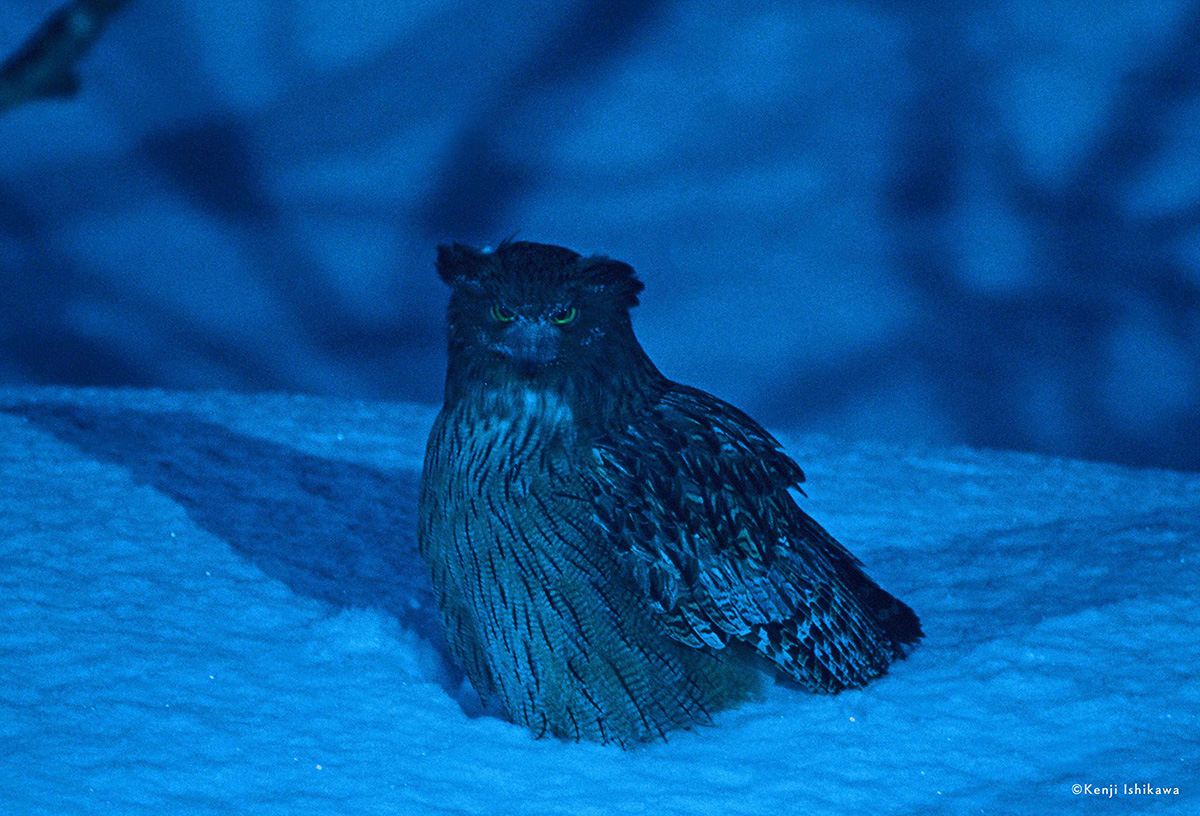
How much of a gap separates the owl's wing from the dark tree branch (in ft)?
3.30

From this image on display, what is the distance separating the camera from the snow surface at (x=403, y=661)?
1.60 meters

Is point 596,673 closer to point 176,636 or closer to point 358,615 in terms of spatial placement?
point 358,615

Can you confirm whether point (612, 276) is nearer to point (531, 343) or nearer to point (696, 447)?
point (531, 343)

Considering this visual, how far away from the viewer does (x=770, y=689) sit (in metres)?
1.83

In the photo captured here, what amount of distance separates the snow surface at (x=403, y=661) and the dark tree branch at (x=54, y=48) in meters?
1.03

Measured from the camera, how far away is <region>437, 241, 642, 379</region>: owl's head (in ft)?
5.24

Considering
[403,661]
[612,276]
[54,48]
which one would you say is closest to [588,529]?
[612,276]

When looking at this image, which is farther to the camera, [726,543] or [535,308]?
[726,543]

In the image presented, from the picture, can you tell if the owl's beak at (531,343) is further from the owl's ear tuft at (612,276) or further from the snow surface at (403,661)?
the snow surface at (403,661)

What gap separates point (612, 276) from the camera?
1.66 m

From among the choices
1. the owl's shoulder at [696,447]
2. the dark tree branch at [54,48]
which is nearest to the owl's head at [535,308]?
the owl's shoulder at [696,447]

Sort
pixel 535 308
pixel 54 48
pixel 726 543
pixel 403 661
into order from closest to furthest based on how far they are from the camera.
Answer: pixel 54 48 → pixel 535 308 → pixel 726 543 → pixel 403 661

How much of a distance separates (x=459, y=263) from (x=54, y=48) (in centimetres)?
95

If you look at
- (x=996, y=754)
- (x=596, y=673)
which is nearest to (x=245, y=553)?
(x=596, y=673)
